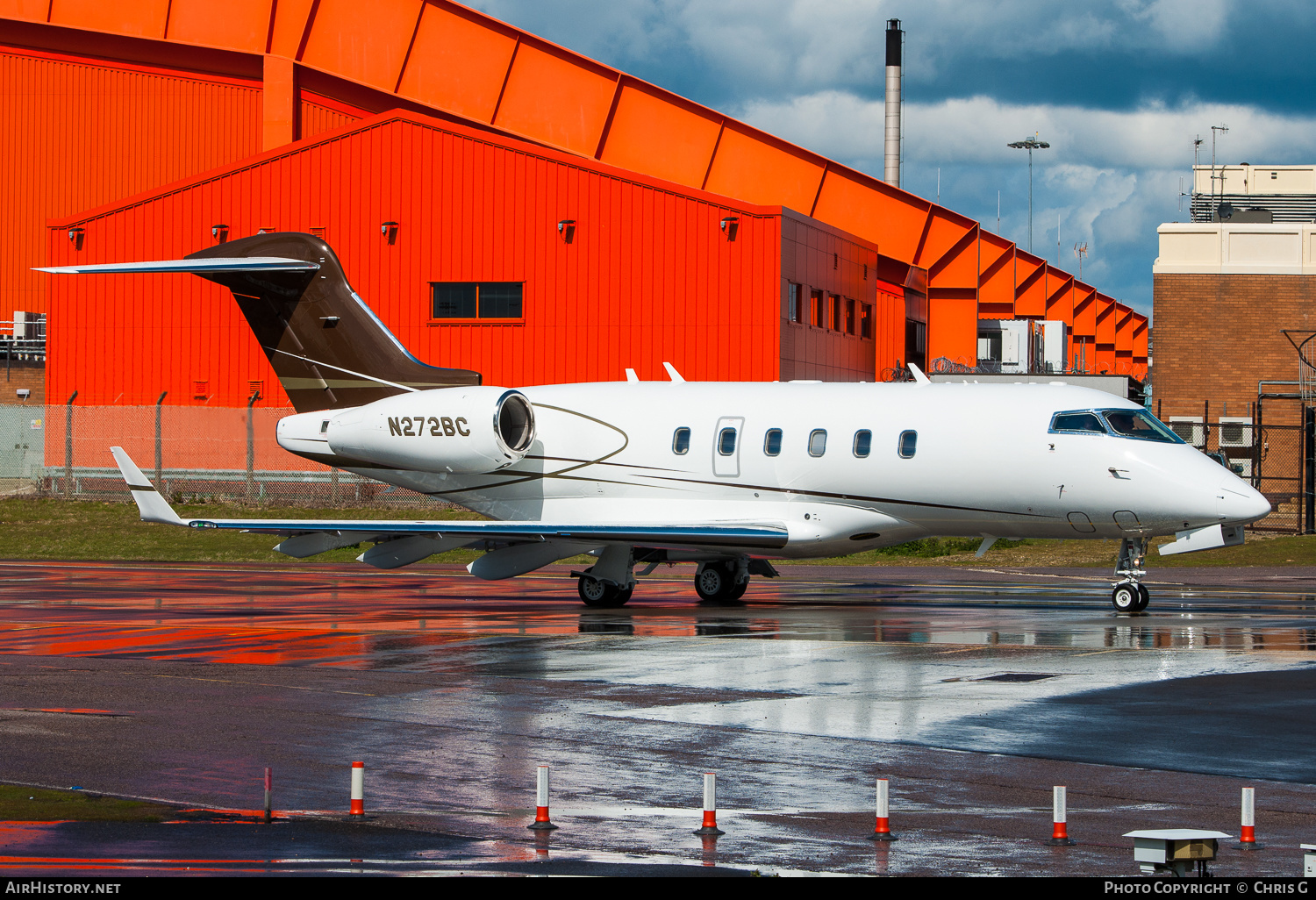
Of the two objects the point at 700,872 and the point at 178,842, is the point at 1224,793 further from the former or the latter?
the point at 178,842

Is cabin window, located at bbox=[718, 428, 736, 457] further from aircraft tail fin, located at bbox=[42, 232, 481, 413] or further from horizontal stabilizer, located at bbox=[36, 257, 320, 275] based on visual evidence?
horizontal stabilizer, located at bbox=[36, 257, 320, 275]

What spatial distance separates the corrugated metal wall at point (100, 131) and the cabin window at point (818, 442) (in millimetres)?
27728

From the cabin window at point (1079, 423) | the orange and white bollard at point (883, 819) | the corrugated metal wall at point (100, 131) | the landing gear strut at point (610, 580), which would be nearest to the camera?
the orange and white bollard at point (883, 819)

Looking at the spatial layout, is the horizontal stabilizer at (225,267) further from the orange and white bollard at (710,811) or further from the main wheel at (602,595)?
the orange and white bollard at (710,811)

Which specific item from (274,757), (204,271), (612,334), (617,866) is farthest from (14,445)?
(617,866)

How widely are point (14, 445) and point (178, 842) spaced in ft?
123

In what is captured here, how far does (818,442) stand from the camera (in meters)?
21.7

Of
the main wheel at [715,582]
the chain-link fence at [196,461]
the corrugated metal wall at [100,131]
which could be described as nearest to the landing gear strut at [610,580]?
the main wheel at [715,582]

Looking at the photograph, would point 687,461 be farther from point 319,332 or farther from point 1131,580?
point 319,332

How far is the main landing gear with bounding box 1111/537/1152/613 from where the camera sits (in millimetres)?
20297

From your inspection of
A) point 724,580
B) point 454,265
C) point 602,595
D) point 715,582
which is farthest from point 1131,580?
point 454,265

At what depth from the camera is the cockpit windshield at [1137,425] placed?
66.1 feet

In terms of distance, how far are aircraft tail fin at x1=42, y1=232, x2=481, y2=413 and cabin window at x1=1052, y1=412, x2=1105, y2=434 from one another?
9.51 meters

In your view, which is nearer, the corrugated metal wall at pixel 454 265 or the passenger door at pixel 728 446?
the passenger door at pixel 728 446
